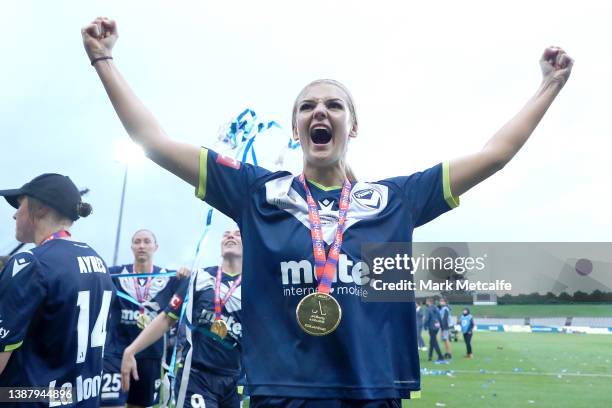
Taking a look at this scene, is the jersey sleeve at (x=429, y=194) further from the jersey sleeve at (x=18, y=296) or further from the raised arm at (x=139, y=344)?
the raised arm at (x=139, y=344)

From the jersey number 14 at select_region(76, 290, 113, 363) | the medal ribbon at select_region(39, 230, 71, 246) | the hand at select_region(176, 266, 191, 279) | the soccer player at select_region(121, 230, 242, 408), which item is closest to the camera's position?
the jersey number 14 at select_region(76, 290, 113, 363)

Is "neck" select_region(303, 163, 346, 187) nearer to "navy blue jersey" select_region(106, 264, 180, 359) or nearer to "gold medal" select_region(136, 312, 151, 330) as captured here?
"navy blue jersey" select_region(106, 264, 180, 359)

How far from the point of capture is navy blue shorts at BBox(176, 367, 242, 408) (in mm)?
5941

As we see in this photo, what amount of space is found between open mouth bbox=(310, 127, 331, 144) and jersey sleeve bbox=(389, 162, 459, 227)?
0.40 meters

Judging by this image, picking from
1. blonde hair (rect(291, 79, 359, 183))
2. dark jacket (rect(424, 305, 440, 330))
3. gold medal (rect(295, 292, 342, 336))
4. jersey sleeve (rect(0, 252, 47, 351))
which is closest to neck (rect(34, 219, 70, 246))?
jersey sleeve (rect(0, 252, 47, 351))

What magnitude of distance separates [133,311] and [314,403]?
21.4 feet

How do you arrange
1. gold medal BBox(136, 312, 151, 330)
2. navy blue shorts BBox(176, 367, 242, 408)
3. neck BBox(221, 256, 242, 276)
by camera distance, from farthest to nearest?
gold medal BBox(136, 312, 151, 330)
neck BBox(221, 256, 242, 276)
navy blue shorts BBox(176, 367, 242, 408)

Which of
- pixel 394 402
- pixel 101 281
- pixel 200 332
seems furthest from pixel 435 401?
pixel 394 402

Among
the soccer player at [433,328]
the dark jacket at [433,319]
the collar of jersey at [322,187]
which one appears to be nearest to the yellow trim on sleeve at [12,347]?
the collar of jersey at [322,187]

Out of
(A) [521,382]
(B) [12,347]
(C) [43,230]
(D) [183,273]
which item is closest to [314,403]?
(B) [12,347]

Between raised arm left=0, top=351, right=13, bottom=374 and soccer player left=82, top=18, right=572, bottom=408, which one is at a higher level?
soccer player left=82, top=18, right=572, bottom=408

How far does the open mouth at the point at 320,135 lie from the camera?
2.65 meters

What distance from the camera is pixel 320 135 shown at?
2654 mm

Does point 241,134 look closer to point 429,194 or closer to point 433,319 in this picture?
point 429,194
